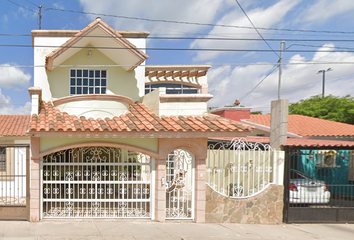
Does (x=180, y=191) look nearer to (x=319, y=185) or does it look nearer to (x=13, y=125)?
(x=319, y=185)

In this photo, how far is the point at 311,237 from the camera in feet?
22.6

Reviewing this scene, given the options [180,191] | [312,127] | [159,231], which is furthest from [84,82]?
[312,127]

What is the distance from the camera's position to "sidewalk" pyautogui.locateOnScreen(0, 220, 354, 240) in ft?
21.1

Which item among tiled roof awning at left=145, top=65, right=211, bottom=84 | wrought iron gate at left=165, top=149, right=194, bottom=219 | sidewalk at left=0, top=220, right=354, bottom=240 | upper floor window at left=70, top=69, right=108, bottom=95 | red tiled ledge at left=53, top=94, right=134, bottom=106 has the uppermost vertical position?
tiled roof awning at left=145, top=65, right=211, bottom=84

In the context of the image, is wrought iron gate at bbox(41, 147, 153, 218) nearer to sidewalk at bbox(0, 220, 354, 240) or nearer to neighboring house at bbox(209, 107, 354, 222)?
sidewalk at bbox(0, 220, 354, 240)

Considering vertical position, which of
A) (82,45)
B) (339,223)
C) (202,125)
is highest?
(82,45)

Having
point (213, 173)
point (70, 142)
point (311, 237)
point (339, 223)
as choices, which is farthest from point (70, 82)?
point (339, 223)

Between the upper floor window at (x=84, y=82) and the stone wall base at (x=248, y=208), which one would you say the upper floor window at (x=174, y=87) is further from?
the stone wall base at (x=248, y=208)

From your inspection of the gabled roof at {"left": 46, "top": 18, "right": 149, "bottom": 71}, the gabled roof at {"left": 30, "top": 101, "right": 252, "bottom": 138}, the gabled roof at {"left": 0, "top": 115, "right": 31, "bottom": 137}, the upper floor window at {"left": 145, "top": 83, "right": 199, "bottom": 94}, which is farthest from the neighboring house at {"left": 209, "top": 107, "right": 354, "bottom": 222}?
the gabled roof at {"left": 0, "top": 115, "right": 31, "bottom": 137}

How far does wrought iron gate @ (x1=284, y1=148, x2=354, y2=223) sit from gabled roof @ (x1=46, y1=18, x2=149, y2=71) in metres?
6.23

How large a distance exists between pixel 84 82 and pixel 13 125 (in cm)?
471

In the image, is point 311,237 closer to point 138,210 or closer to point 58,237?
point 138,210

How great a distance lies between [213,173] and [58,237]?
4.41 meters

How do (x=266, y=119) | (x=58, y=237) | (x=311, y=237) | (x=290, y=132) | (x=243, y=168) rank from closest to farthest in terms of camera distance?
(x=58, y=237)
(x=311, y=237)
(x=243, y=168)
(x=290, y=132)
(x=266, y=119)
